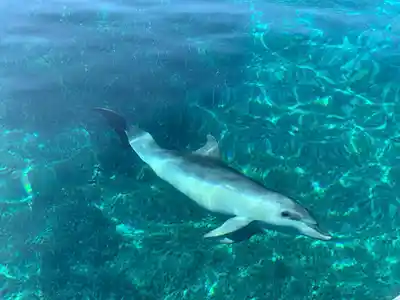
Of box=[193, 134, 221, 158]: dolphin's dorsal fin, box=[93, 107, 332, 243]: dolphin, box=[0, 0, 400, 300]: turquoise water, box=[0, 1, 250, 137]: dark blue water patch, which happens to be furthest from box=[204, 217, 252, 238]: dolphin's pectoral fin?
box=[0, 1, 250, 137]: dark blue water patch

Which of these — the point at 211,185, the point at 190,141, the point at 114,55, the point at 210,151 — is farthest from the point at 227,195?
the point at 114,55

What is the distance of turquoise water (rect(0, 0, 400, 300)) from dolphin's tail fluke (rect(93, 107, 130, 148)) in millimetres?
192

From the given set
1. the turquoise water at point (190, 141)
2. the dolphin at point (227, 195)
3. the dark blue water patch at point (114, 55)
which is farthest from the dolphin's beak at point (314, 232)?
the dark blue water patch at point (114, 55)

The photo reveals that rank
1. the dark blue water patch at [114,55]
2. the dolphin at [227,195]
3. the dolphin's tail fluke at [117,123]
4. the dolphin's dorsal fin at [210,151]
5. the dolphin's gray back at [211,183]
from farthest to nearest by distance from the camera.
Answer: the dark blue water patch at [114,55] < the dolphin's tail fluke at [117,123] < the dolphin's dorsal fin at [210,151] < the dolphin's gray back at [211,183] < the dolphin at [227,195]

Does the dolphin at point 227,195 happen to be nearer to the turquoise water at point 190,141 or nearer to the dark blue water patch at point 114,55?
the turquoise water at point 190,141

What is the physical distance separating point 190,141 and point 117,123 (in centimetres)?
135

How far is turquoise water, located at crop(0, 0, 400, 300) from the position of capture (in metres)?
5.75

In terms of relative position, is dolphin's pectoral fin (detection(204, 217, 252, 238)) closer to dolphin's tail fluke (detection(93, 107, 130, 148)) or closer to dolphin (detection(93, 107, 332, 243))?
dolphin (detection(93, 107, 332, 243))

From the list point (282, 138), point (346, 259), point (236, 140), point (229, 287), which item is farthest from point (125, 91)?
point (346, 259)

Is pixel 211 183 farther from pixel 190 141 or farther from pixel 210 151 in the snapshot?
pixel 190 141

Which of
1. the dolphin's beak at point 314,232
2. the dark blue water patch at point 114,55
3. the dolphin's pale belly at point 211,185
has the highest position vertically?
the dark blue water patch at point 114,55

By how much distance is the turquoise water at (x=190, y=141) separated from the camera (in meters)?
5.75

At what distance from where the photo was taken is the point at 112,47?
952 centimetres

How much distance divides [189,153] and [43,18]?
6627 mm
